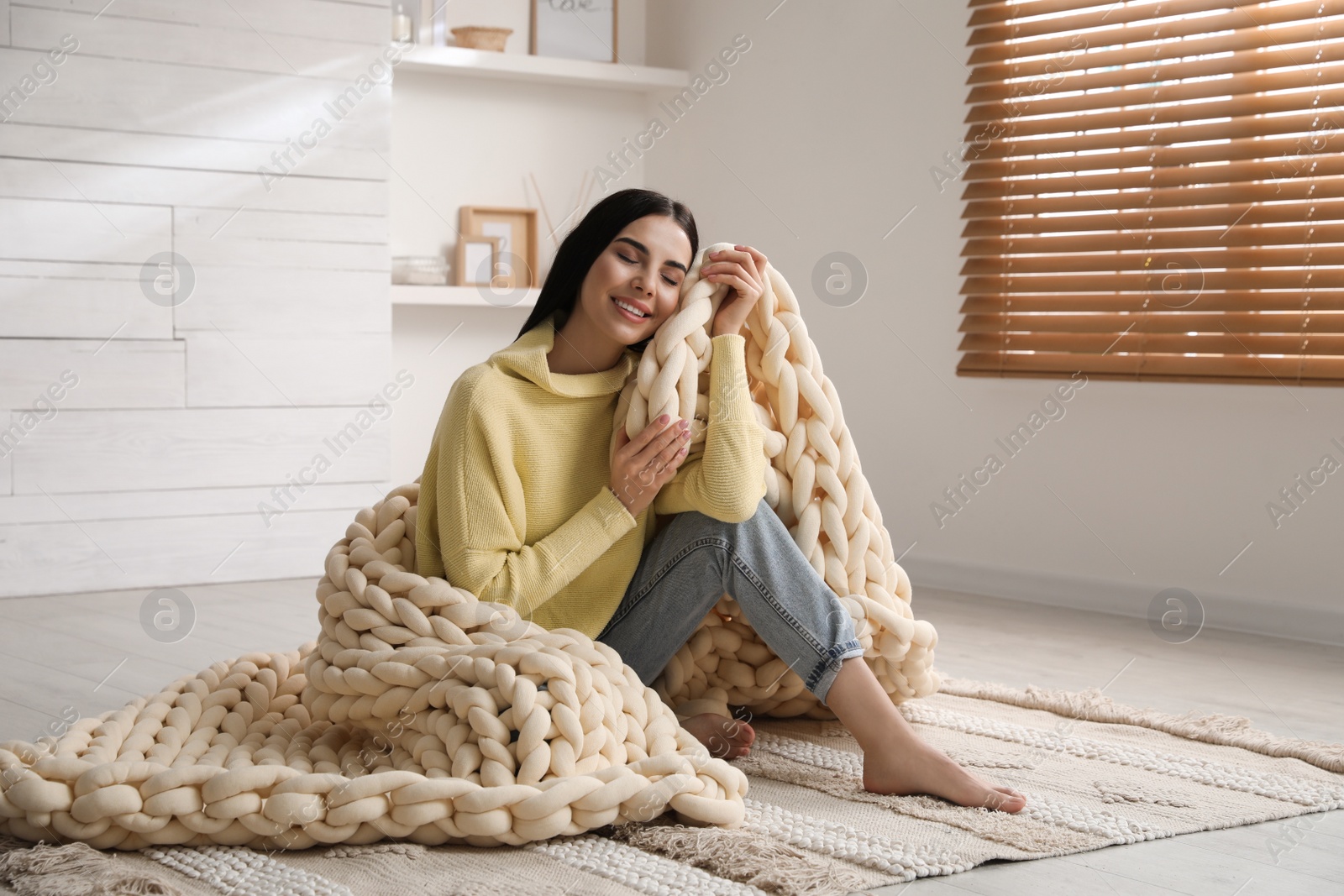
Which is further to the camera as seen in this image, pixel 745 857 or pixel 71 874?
pixel 745 857

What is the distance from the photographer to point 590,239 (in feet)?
6.53

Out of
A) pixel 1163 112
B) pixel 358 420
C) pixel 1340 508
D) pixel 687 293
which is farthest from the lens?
pixel 358 420

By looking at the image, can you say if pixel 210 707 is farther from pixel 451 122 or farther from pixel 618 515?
pixel 451 122

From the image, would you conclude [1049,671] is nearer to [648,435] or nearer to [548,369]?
[648,435]

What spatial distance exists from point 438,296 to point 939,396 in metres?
1.58

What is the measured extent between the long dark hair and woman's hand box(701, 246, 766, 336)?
0.20 feet

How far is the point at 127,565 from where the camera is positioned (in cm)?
363

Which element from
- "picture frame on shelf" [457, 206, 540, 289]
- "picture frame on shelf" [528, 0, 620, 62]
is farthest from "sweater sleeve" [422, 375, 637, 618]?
"picture frame on shelf" [528, 0, 620, 62]

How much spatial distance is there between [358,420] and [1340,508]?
2.56 m

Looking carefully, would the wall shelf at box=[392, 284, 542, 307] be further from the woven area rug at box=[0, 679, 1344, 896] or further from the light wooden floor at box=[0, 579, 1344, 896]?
the woven area rug at box=[0, 679, 1344, 896]

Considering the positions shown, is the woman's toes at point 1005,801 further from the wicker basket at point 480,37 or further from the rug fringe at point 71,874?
the wicker basket at point 480,37

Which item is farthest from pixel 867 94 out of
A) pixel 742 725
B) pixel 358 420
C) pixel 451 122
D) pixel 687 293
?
pixel 742 725

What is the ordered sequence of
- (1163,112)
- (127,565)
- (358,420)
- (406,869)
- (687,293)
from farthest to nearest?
(358,420)
(127,565)
(1163,112)
(687,293)
(406,869)

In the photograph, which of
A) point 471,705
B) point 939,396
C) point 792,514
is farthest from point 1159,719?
point 939,396
